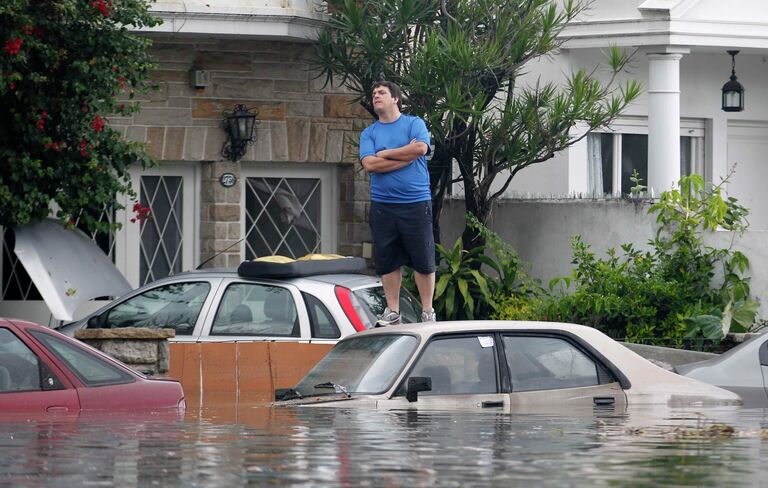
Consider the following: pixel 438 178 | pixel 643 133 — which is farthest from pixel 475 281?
pixel 643 133

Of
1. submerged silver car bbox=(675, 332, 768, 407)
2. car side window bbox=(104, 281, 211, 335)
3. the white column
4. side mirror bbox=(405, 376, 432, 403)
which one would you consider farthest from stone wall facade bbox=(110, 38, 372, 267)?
side mirror bbox=(405, 376, 432, 403)

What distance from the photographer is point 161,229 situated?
17.7 meters

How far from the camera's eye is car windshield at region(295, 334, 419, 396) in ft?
30.8

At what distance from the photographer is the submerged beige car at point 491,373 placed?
9328 millimetres

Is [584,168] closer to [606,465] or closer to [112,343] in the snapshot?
[112,343]

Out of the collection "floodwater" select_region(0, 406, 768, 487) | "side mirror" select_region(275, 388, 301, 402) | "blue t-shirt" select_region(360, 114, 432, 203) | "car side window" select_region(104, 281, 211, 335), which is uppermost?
"blue t-shirt" select_region(360, 114, 432, 203)

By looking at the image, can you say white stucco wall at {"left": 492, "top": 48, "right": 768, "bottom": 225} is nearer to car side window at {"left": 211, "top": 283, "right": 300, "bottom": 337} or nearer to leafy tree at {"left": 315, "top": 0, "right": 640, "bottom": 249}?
leafy tree at {"left": 315, "top": 0, "right": 640, "bottom": 249}

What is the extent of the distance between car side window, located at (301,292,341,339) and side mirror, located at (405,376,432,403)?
359 cm

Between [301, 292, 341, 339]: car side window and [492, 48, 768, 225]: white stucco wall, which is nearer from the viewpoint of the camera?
[301, 292, 341, 339]: car side window

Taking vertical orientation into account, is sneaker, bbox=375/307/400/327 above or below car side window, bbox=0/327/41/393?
above

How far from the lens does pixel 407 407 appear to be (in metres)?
9.12

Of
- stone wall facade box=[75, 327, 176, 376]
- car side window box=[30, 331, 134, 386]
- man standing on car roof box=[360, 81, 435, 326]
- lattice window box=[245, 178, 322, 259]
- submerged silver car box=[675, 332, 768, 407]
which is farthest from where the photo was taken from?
lattice window box=[245, 178, 322, 259]

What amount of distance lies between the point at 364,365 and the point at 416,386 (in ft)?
1.96

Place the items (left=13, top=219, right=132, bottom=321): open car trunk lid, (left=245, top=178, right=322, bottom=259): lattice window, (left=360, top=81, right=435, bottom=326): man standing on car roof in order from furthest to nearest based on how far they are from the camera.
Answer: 1. (left=245, top=178, right=322, bottom=259): lattice window
2. (left=13, top=219, right=132, bottom=321): open car trunk lid
3. (left=360, top=81, right=435, bottom=326): man standing on car roof
